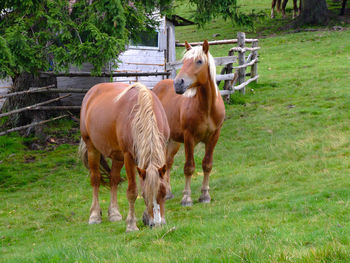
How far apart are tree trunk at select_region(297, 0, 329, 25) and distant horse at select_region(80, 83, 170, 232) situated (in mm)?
22339

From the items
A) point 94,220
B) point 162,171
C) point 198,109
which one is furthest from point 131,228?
point 198,109

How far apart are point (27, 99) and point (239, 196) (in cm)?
738

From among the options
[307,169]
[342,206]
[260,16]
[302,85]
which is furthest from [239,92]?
[342,206]

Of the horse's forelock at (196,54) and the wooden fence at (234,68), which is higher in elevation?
the horse's forelock at (196,54)

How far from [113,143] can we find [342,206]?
298 centimetres

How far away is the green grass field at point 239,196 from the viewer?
13.7ft

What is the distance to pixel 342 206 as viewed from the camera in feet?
16.9

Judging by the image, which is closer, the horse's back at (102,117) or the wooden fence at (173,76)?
the horse's back at (102,117)

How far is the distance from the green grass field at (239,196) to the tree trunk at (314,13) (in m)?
11.5

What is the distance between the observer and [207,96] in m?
7.07

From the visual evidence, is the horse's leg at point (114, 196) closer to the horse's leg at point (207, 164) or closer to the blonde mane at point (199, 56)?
the horse's leg at point (207, 164)

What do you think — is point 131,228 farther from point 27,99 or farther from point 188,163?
point 27,99

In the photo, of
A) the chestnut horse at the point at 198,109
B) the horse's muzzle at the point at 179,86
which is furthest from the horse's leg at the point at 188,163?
the horse's muzzle at the point at 179,86

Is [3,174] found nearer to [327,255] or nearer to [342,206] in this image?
[342,206]
